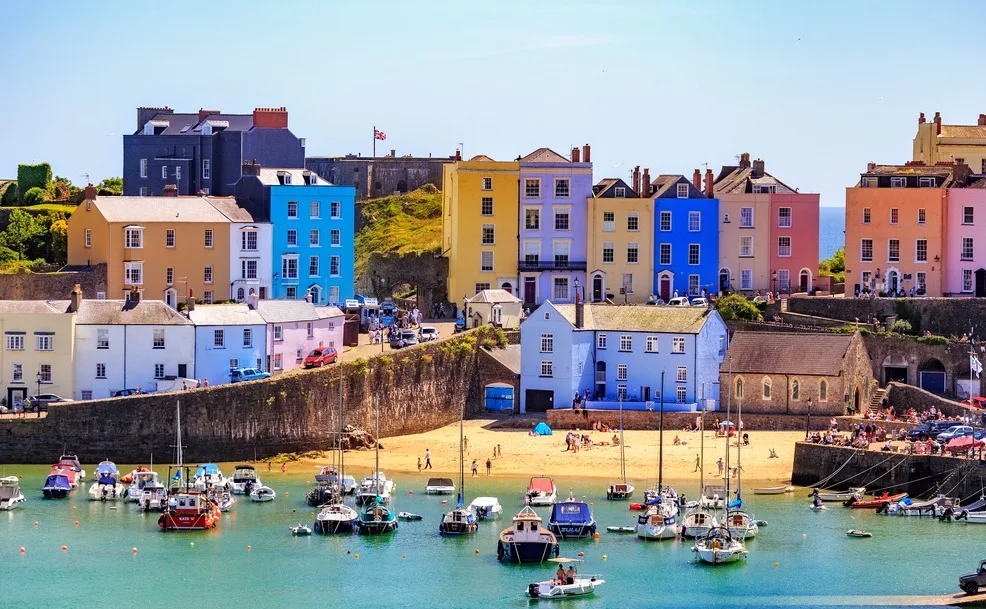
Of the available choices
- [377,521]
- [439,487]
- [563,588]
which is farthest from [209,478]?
[563,588]

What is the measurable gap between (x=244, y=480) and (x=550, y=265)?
91.4 feet

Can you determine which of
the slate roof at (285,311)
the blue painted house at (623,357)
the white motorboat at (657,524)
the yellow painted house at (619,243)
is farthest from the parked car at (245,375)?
the yellow painted house at (619,243)

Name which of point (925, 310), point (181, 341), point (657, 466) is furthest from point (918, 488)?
point (181, 341)

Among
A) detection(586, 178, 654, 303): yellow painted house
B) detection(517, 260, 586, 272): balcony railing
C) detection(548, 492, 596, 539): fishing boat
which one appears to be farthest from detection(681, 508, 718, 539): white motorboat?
detection(517, 260, 586, 272): balcony railing

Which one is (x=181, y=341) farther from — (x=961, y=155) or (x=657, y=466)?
(x=961, y=155)

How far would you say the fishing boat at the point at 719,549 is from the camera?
70.9m

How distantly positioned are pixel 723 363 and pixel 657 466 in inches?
355

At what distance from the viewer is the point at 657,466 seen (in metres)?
85.2

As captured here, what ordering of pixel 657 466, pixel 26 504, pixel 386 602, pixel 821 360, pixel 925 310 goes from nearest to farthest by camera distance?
pixel 386 602 → pixel 26 504 → pixel 657 466 → pixel 821 360 → pixel 925 310

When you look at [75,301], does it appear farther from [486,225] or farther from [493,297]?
[486,225]

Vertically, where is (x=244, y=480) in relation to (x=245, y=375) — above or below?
below

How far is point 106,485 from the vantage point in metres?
80.4

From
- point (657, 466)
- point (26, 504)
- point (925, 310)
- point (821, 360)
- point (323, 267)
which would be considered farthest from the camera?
point (323, 267)

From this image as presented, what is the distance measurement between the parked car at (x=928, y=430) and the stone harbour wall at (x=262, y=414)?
18.2 meters
